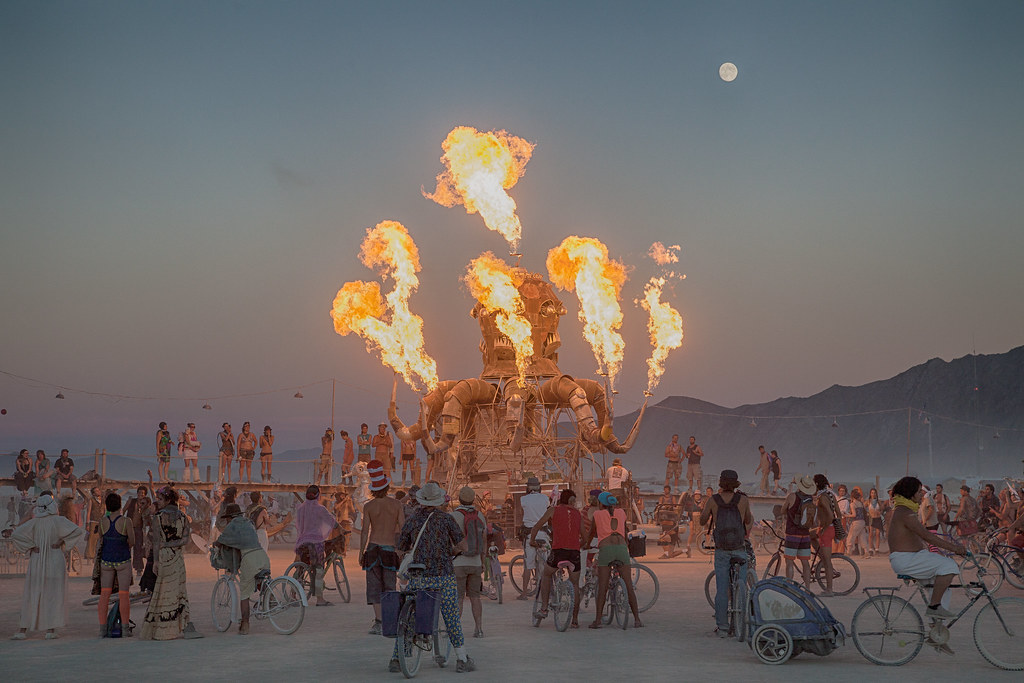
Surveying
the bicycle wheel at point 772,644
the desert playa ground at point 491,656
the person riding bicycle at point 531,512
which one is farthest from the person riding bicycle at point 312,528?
the bicycle wheel at point 772,644

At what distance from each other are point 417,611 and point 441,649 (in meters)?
1.62

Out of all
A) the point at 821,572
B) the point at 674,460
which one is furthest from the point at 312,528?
the point at 674,460

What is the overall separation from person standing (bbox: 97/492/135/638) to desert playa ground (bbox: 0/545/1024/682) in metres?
0.51

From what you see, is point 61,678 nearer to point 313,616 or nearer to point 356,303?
point 313,616

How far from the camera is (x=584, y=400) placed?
4069cm

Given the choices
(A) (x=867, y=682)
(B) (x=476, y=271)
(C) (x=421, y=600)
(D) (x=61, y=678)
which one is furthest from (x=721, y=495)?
(B) (x=476, y=271)

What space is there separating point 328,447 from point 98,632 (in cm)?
2378

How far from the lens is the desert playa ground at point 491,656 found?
11719mm

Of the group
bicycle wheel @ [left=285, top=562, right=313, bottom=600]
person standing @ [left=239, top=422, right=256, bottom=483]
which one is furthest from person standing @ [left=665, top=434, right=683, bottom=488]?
bicycle wheel @ [left=285, top=562, right=313, bottom=600]

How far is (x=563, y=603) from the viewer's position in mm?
15484

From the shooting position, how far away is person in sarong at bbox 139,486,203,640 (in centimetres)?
1468

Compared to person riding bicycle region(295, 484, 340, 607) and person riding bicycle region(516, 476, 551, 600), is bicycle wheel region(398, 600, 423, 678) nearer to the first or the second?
person riding bicycle region(295, 484, 340, 607)

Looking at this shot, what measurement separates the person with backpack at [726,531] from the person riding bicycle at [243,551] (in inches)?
250

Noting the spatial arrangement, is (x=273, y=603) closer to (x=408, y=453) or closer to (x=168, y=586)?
(x=168, y=586)
